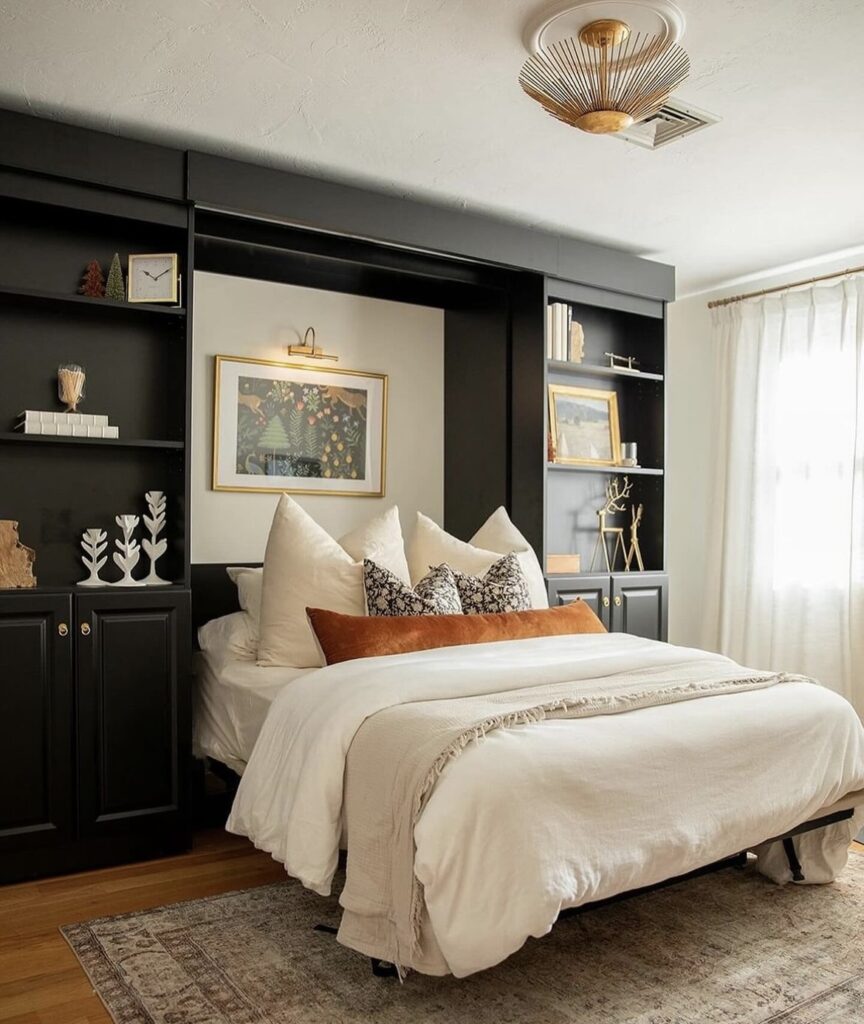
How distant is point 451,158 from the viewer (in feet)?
11.8

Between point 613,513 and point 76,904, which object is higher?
point 613,513

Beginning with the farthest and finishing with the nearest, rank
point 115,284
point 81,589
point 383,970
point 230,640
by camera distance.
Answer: point 230,640
point 115,284
point 81,589
point 383,970

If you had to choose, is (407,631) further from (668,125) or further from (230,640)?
(668,125)

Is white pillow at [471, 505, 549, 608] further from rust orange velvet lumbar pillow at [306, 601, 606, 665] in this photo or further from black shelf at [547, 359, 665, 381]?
black shelf at [547, 359, 665, 381]

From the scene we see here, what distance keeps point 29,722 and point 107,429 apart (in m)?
1.06

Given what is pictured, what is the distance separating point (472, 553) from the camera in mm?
3979

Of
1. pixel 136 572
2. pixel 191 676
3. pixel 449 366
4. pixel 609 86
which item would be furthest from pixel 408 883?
pixel 449 366

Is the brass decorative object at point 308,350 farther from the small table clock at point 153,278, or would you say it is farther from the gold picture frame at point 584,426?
the gold picture frame at point 584,426

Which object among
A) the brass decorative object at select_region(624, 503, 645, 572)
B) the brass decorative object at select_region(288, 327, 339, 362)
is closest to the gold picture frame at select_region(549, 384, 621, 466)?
the brass decorative object at select_region(624, 503, 645, 572)

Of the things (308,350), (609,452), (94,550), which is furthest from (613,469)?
(94,550)

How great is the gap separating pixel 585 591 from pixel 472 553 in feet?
2.76

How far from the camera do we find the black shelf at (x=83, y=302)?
327 centimetres

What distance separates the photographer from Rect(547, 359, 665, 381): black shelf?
4637mm

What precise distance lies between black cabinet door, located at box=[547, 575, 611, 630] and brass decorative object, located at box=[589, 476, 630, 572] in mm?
365
